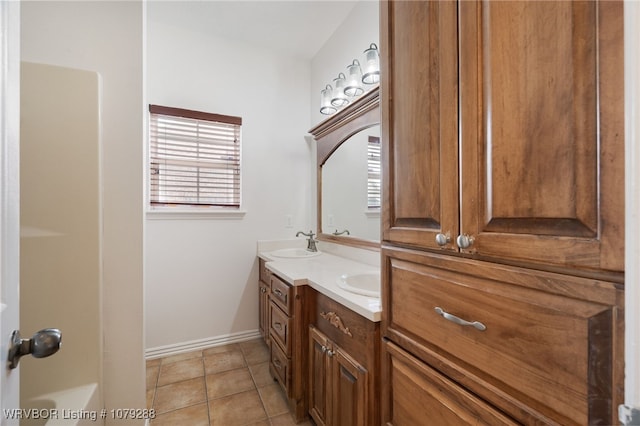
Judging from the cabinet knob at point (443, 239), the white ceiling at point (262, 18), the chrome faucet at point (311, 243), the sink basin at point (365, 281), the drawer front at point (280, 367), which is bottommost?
the drawer front at point (280, 367)

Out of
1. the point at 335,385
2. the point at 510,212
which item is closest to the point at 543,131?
the point at 510,212

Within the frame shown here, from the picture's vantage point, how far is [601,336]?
1.51ft

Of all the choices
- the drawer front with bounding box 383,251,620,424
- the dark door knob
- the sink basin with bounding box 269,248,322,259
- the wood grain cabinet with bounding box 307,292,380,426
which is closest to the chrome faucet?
the sink basin with bounding box 269,248,322,259

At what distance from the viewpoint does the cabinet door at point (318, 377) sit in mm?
1357

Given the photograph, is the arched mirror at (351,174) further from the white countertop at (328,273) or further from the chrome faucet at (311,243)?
the white countertop at (328,273)

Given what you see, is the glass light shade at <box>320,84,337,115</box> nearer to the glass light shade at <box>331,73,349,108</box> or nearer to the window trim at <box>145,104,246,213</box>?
the glass light shade at <box>331,73,349,108</box>

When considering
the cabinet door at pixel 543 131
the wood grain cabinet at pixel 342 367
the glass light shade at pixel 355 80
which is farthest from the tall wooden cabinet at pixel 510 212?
the glass light shade at pixel 355 80

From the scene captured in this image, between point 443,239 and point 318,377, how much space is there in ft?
3.71

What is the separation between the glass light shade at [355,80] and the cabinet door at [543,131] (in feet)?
4.63

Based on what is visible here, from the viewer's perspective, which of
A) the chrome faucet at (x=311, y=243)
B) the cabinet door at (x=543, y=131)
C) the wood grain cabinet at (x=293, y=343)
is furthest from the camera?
the chrome faucet at (x=311, y=243)

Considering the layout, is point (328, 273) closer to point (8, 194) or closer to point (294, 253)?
point (294, 253)

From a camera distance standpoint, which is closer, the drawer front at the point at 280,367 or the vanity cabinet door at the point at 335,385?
the vanity cabinet door at the point at 335,385

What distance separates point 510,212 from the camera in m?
0.61
